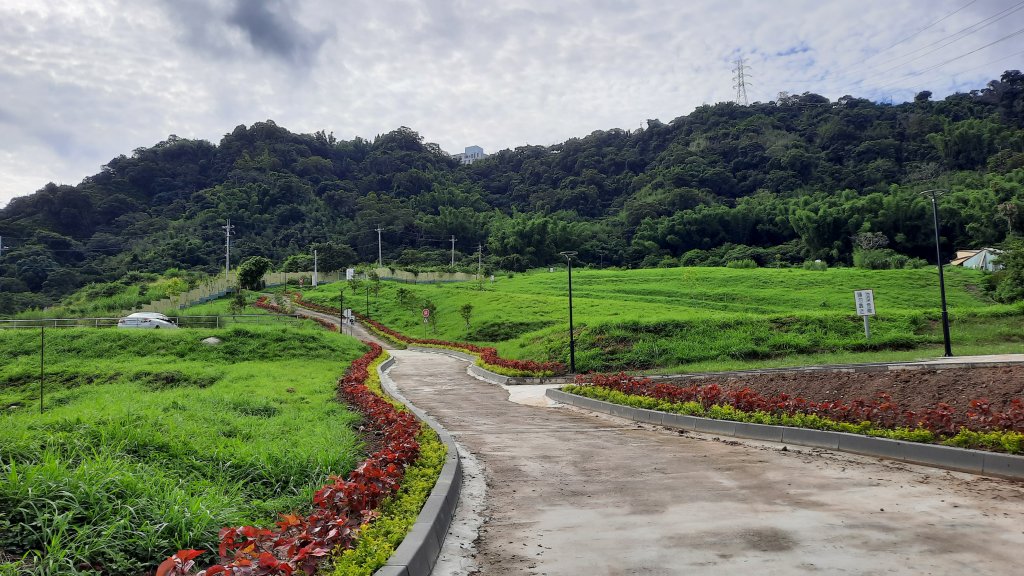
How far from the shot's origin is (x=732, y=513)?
5211mm

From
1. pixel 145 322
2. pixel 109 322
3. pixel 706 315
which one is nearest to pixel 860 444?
pixel 706 315

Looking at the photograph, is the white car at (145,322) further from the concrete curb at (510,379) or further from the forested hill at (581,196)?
the forested hill at (581,196)

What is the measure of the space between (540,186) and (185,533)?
128526mm

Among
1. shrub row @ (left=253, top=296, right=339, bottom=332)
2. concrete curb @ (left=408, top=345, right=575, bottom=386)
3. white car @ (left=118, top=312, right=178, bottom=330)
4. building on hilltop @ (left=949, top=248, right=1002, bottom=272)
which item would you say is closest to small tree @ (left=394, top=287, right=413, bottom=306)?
shrub row @ (left=253, top=296, right=339, bottom=332)

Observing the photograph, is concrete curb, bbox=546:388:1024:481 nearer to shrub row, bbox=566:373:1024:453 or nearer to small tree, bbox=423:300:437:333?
shrub row, bbox=566:373:1024:453

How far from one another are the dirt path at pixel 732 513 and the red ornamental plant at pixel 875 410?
1.08 meters

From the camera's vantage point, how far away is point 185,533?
4129mm

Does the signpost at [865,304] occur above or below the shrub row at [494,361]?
above

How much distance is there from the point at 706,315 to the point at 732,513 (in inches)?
935

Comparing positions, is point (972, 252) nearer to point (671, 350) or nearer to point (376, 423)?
point (671, 350)

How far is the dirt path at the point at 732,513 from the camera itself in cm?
412

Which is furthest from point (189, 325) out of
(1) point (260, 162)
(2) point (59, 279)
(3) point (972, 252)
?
(1) point (260, 162)

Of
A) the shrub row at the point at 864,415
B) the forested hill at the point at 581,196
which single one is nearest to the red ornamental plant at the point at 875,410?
the shrub row at the point at 864,415

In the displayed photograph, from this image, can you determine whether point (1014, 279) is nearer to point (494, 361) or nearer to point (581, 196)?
point (494, 361)
